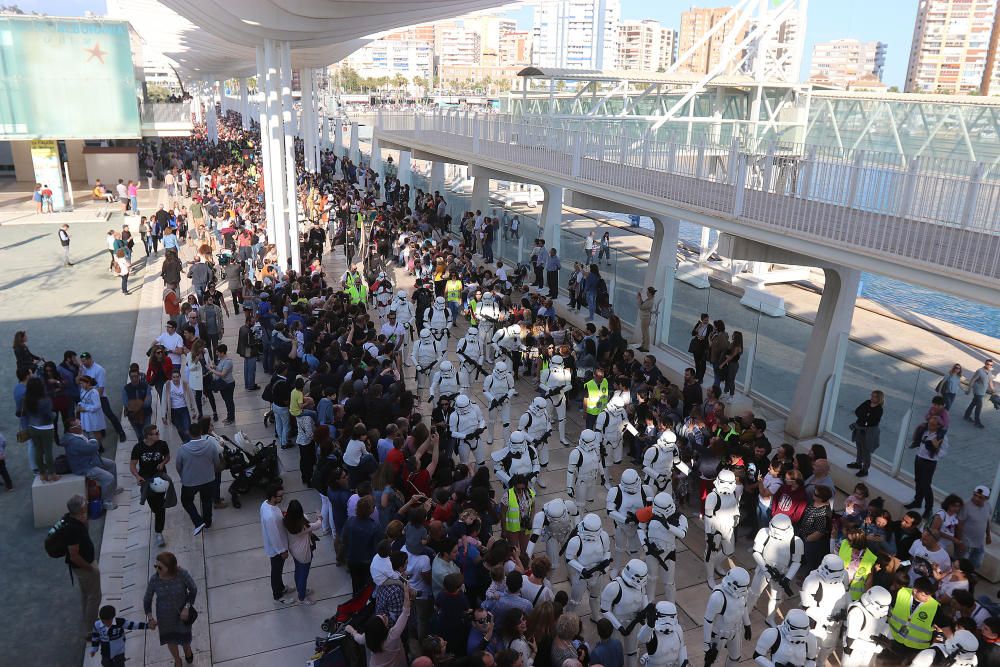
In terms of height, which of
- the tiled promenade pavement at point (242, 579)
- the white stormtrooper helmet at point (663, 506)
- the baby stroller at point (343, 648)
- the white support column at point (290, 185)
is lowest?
the tiled promenade pavement at point (242, 579)

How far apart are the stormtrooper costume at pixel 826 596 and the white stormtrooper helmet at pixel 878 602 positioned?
0.20 m

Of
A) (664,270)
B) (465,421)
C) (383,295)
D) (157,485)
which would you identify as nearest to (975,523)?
(465,421)

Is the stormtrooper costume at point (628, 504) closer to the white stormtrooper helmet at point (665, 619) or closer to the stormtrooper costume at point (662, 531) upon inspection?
the stormtrooper costume at point (662, 531)

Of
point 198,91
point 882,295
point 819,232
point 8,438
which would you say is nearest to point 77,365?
point 8,438

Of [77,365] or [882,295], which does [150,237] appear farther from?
[882,295]

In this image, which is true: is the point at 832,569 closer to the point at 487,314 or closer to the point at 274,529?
the point at 274,529

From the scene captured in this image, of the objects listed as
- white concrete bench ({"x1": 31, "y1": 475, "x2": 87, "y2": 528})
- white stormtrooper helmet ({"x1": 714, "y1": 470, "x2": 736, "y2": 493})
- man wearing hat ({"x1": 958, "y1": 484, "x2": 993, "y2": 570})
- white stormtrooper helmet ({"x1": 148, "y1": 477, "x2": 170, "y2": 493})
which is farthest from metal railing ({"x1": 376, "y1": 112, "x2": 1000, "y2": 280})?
white concrete bench ({"x1": 31, "y1": 475, "x2": 87, "y2": 528})

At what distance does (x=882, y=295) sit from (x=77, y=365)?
28.2 metres

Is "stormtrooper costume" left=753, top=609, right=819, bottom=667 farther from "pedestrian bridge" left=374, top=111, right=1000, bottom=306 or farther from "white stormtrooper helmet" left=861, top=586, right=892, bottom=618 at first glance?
"pedestrian bridge" left=374, top=111, right=1000, bottom=306

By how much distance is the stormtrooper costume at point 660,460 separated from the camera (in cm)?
828

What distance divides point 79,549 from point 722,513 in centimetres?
626

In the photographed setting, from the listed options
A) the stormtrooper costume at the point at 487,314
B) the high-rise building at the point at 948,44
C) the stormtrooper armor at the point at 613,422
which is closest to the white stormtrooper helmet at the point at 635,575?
the stormtrooper armor at the point at 613,422

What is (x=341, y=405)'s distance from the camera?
350 inches

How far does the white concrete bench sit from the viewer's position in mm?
8977
